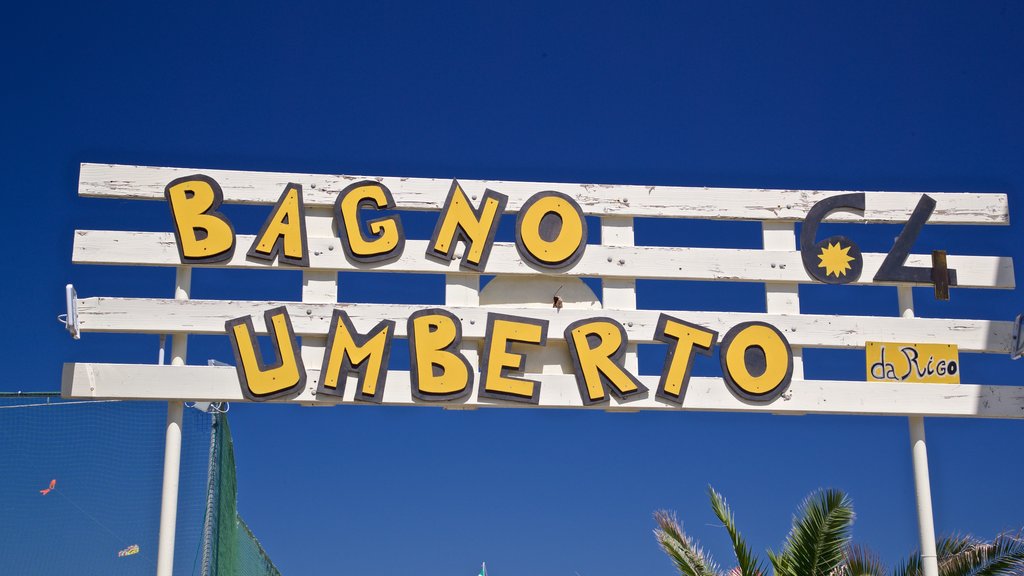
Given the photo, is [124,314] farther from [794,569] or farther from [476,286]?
[794,569]

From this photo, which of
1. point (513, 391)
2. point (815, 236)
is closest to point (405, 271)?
point (513, 391)

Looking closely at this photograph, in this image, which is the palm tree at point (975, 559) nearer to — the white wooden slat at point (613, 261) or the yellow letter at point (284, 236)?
the white wooden slat at point (613, 261)

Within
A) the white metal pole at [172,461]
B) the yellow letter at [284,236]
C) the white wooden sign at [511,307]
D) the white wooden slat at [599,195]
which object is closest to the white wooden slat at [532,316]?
the white wooden sign at [511,307]

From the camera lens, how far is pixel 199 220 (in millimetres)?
9125

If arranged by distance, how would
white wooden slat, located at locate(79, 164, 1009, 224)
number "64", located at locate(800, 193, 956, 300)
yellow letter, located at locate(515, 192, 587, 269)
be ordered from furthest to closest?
number "64", located at locate(800, 193, 956, 300)
yellow letter, located at locate(515, 192, 587, 269)
white wooden slat, located at locate(79, 164, 1009, 224)

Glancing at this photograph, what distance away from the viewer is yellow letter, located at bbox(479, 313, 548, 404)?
909 centimetres

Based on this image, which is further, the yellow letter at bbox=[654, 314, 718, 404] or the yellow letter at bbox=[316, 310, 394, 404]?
the yellow letter at bbox=[654, 314, 718, 404]

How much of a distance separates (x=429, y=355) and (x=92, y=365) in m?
2.55

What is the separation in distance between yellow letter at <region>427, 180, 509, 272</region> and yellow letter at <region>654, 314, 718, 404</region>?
60.0 inches

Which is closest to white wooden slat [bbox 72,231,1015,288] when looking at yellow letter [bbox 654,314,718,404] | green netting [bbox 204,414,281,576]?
yellow letter [bbox 654,314,718,404]

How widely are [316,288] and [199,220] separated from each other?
1047 millimetres

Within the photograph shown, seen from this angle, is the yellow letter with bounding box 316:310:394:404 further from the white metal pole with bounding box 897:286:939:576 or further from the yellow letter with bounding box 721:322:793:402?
the white metal pole with bounding box 897:286:939:576

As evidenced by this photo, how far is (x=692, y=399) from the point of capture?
30.4ft

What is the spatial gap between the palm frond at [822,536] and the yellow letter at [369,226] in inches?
149
